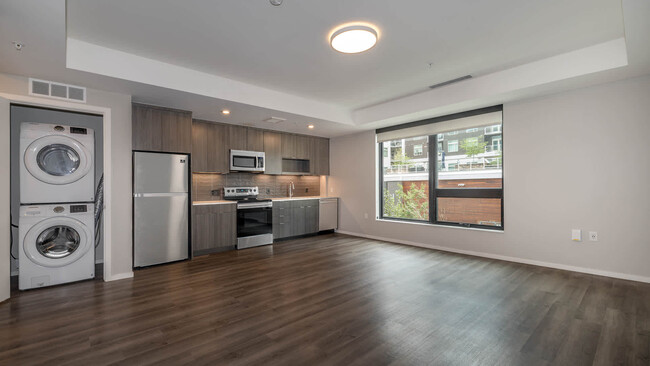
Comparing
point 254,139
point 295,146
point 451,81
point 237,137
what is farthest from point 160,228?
point 451,81

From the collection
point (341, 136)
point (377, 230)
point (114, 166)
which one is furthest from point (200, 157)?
point (377, 230)

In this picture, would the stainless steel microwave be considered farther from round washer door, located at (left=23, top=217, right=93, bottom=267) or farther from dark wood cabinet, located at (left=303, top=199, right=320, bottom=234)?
round washer door, located at (left=23, top=217, right=93, bottom=267)

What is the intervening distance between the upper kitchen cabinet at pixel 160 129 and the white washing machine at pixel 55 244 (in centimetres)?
106

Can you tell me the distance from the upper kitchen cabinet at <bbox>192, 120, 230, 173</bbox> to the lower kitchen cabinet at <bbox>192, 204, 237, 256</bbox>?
0.77m

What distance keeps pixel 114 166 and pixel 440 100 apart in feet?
15.2

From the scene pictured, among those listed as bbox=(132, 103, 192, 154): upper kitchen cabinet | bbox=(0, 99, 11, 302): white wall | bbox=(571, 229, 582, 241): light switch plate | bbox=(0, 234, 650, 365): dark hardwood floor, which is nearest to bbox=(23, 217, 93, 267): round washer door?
bbox=(0, 99, 11, 302): white wall

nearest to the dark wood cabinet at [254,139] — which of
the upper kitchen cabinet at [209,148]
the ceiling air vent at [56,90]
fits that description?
the upper kitchen cabinet at [209,148]

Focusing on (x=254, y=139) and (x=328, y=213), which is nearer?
(x=254, y=139)

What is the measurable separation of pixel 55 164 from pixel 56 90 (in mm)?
882

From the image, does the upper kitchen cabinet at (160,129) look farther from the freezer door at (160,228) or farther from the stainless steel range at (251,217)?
the stainless steel range at (251,217)

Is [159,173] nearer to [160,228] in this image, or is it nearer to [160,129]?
[160,129]

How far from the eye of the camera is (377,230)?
6.14 metres

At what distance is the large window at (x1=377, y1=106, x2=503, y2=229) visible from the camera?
4.63 m

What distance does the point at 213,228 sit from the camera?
500 centimetres
